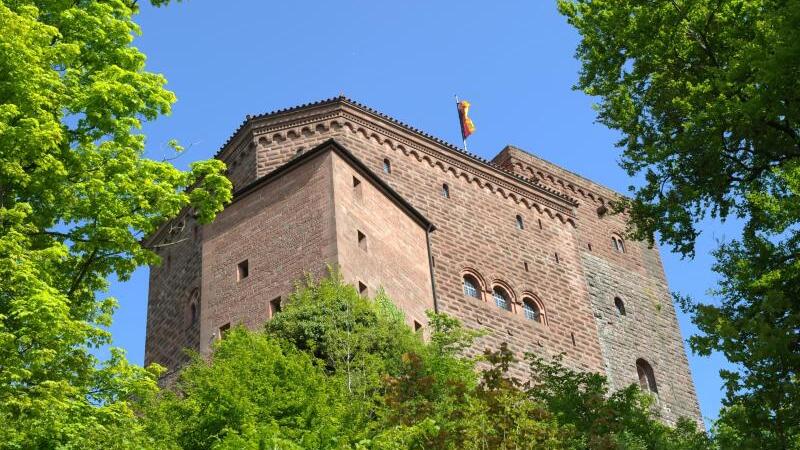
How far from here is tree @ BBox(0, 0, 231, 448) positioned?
498 inches

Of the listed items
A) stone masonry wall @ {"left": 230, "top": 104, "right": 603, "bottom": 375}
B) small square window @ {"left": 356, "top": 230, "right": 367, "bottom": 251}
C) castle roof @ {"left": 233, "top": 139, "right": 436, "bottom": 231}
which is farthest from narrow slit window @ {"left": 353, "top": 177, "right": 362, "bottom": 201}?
stone masonry wall @ {"left": 230, "top": 104, "right": 603, "bottom": 375}

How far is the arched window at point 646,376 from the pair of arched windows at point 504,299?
490 cm

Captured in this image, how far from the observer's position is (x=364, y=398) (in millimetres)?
17141

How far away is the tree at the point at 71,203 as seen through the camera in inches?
498

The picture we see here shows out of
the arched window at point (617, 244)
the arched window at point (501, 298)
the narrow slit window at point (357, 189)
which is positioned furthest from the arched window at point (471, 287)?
the arched window at point (617, 244)

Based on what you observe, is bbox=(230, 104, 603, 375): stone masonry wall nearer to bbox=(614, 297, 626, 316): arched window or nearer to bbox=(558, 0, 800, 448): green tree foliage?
bbox=(614, 297, 626, 316): arched window

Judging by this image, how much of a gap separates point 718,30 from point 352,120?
43.5 feet

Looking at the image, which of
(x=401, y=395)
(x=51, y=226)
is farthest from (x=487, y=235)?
(x=51, y=226)

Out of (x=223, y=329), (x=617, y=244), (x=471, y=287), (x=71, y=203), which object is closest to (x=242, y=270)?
(x=223, y=329)

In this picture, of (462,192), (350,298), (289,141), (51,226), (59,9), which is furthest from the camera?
(462,192)

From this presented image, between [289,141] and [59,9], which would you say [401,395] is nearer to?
[59,9]

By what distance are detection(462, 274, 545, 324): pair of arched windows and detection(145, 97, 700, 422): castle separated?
0.13ft

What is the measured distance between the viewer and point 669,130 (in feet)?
60.0

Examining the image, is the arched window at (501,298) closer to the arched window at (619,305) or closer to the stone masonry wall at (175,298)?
the arched window at (619,305)
